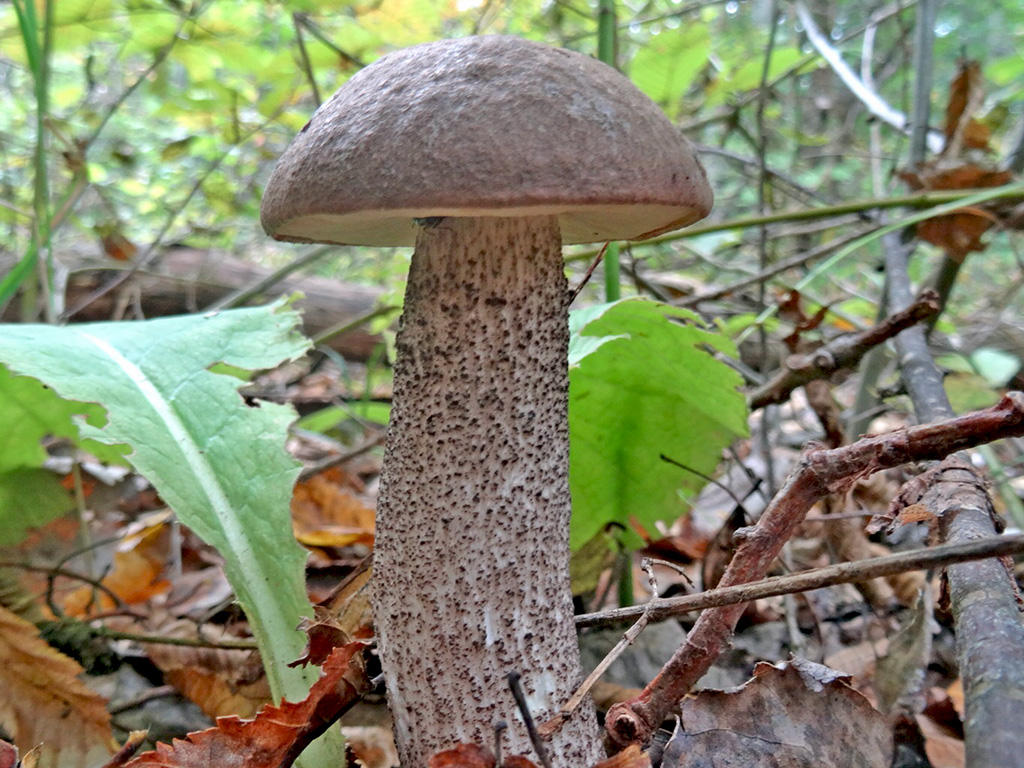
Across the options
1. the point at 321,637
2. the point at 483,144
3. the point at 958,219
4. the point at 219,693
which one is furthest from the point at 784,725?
the point at 958,219

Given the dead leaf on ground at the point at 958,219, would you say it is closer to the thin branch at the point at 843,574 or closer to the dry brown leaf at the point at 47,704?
the thin branch at the point at 843,574

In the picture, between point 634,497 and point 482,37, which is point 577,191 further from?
point 634,497

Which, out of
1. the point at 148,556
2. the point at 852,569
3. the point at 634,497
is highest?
the point at 852,569

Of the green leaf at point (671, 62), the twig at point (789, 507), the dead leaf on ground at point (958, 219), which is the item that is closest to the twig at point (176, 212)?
the green leaf at point (671, 62)

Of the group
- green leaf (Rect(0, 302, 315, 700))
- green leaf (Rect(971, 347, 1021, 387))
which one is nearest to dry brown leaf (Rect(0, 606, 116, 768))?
green leaf (Rect(0, 302, 315, 700))

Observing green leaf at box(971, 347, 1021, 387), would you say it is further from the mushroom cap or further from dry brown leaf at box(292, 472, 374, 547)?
dry brown leaf at box(292, 472, 374, 547)

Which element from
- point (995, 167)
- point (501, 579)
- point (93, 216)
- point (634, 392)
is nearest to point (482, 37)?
point (501, 579)
